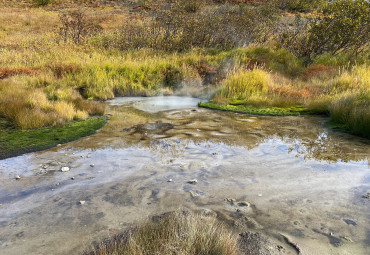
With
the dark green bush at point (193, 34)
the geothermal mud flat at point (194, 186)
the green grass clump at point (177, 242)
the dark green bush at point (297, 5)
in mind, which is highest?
the dark green bush at point (297, 5)

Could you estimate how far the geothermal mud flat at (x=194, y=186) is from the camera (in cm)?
330

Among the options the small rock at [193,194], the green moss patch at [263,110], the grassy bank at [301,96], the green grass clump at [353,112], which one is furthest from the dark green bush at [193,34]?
the small rock at [193,194]

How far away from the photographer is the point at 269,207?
3830 mm

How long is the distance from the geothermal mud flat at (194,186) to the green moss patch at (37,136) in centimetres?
31

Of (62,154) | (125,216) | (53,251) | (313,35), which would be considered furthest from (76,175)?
(313,35)

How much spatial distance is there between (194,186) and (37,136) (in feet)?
13.1

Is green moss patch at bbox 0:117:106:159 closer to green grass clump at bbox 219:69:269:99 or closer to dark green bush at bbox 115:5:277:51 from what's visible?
green grass clump at bbox 219:69:269:99

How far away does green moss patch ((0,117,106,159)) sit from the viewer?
5853 mm

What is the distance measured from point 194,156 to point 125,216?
2278 millimetres

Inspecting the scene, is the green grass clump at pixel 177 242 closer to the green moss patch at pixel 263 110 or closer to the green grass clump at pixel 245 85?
the green moss patch at pixel 263 110

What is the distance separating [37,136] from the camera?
653cm

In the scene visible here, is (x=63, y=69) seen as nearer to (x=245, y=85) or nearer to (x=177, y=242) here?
(x=245, y=85)

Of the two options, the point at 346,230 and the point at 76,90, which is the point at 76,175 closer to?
the point at 346,230

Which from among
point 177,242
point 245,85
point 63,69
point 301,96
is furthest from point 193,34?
point 177,242
